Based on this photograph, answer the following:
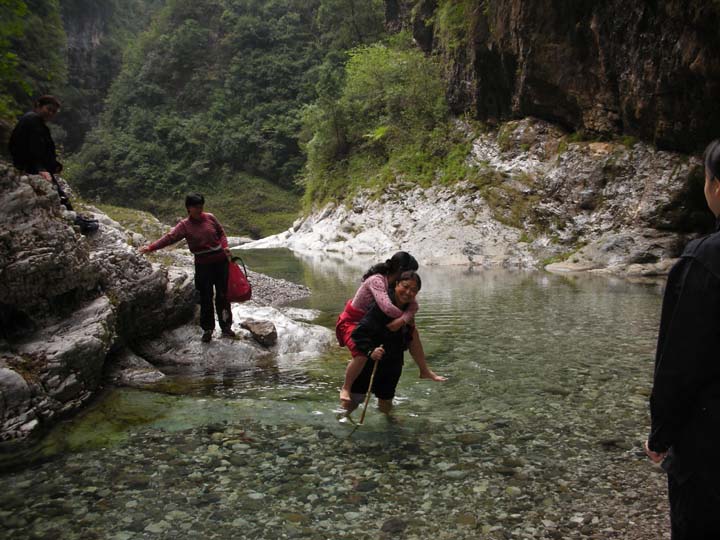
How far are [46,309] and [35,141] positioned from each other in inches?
90.9

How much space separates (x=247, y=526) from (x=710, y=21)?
19.7 metres

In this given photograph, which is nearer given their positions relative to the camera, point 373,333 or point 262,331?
point 373,333

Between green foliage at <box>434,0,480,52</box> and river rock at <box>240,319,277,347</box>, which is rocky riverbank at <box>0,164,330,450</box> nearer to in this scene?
river rock at <box>240,319,277,347</box>

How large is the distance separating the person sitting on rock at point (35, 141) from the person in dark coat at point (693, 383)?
7.24 metres

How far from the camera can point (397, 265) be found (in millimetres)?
5410

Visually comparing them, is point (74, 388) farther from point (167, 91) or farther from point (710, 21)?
point (167, 91)

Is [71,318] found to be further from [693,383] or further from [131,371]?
[693,383]

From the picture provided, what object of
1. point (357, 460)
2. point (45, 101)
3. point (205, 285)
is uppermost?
point (45, 101)

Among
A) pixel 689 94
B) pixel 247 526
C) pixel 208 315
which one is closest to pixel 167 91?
pixel 689 94

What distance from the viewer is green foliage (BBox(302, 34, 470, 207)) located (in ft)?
106

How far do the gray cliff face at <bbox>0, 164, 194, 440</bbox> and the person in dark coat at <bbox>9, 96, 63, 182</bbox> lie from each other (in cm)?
73

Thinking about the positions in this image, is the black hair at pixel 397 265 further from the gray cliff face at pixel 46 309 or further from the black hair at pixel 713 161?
the gray cliff face at pixel 46 309

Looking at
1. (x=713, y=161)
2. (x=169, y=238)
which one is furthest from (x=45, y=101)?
(x=713, y=161)

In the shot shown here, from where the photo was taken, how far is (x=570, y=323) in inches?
433
